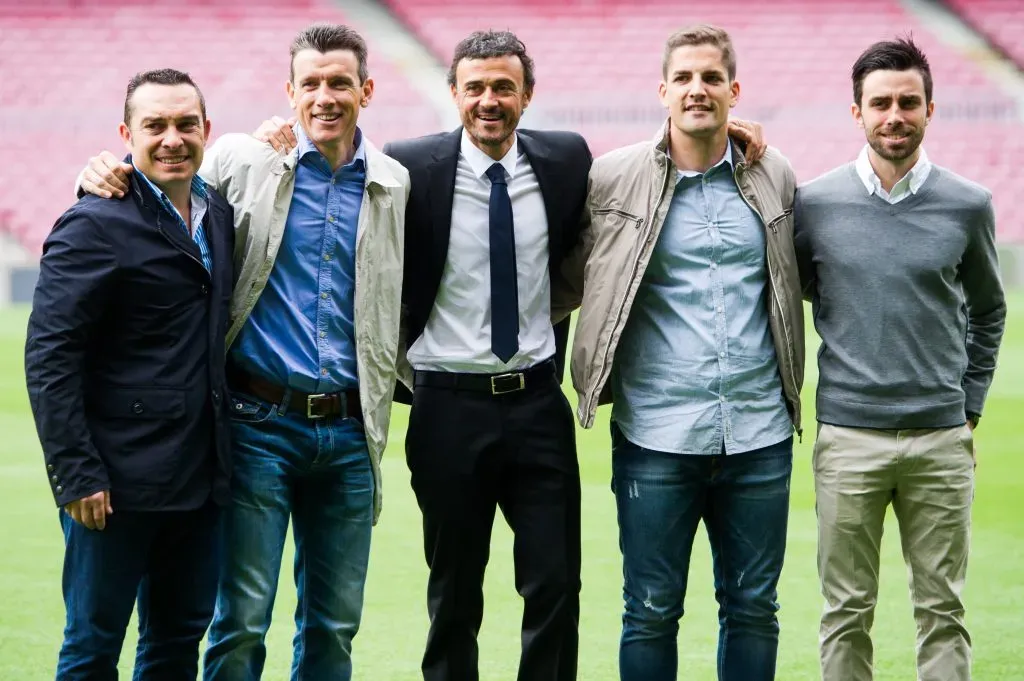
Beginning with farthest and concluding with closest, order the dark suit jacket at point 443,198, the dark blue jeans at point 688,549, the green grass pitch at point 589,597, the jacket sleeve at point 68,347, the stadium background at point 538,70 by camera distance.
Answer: the stadium background at point 538,70 < the green grass pitch at point 589,597 < the dark suit jacket at point 443,198 < the dark blue jeans at point 688,549 < the jacket sleeve at point 68,347

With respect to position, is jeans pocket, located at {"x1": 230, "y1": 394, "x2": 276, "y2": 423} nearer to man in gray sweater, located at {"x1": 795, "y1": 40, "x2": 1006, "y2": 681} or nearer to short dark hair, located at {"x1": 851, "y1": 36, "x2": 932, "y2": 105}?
man in gray sweater, located at {"x1": 795, "y1": 40, "x2": 1006, "y2": 681}

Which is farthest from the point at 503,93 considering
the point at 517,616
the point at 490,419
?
the point at 517,616

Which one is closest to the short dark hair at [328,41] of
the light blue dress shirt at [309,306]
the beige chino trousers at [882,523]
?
the light blue dress shirt at [309,306]

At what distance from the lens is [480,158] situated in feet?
11.2

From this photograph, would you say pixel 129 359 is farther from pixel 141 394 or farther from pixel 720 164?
pixel 720 164

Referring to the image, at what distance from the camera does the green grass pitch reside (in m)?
4.32

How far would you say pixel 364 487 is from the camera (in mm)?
3264

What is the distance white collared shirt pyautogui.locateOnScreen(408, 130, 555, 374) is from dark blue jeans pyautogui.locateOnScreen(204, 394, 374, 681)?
32 centimetres

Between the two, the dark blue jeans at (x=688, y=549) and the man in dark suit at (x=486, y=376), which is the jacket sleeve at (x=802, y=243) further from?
the man in dark suit at (x=486, y=376)

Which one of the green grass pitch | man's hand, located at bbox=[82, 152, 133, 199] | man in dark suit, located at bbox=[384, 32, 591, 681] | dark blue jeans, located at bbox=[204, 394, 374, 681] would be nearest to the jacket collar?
man in dark suit, located at bbox=[384, 32, 591, 681]

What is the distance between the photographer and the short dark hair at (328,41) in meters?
3.27

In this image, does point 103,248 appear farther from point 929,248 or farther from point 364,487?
point 929,248

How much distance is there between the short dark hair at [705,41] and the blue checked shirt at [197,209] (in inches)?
47.4

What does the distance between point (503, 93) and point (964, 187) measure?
1.21 metres
